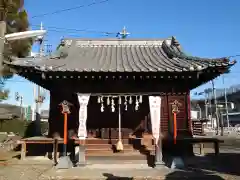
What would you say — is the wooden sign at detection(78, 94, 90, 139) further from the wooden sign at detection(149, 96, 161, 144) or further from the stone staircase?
the wooden sign at detection(149, 96, 161, 144)

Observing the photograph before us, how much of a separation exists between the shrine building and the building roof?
0.04m

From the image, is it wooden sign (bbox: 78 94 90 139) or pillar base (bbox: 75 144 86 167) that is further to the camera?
wooden sign (bbox: 78 94 90 139)

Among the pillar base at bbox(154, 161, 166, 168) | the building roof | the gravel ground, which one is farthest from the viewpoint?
the building roof

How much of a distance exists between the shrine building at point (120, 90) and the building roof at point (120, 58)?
0.14 feet

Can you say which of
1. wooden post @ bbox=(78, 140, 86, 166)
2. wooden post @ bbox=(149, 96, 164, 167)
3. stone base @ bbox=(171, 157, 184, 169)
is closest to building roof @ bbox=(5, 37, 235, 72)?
wooden post @ bbox=(149, 96, 164, 167)

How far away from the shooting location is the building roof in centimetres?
1120

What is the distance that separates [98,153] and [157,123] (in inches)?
127

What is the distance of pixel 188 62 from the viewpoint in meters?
12.4

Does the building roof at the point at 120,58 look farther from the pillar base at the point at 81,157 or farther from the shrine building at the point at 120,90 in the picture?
the pillar base at the point at 81,157

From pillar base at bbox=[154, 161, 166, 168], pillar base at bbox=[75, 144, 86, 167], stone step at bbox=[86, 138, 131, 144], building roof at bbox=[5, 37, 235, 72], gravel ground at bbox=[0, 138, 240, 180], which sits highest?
building roof at bbox=[5, 37, 235, 72]

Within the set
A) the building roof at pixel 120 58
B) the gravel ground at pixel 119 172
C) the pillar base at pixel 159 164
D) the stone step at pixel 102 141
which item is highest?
the building roof at pixel 120 58

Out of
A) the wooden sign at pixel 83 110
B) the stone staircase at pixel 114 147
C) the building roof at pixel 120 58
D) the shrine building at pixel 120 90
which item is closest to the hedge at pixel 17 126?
the building roof at pixel 120 58

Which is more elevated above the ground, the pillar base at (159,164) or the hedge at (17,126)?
the hedge at (17,126)

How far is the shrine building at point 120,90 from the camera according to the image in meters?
11.3
